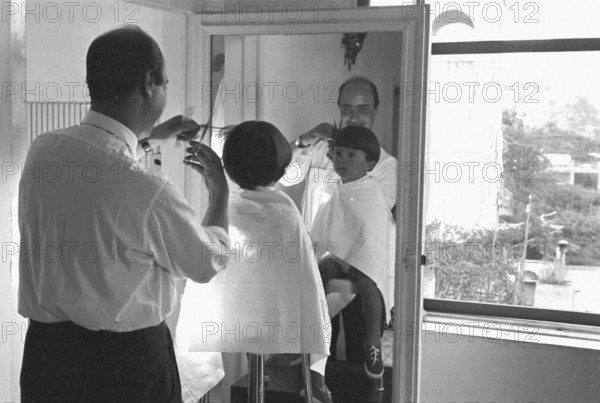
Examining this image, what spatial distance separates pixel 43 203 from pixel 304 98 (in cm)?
99

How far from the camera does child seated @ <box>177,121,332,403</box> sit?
7.52 feet

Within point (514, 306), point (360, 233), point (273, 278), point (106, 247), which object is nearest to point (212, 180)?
point (273, 278)

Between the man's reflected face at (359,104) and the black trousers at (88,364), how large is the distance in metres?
0.94

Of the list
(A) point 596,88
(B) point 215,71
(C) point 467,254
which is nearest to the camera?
(B) point 215,71

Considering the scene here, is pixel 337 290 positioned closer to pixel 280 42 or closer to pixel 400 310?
pixel 400 310

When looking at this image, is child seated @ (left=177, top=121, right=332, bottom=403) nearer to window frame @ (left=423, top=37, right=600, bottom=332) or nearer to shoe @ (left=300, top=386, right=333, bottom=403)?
shoe @ (left=300, top=386, right=333, bottom=403)

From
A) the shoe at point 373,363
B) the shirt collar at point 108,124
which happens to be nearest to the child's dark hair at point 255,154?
the shoe at point 373,363

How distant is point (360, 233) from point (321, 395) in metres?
0.52

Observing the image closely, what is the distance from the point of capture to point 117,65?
5.16 ft

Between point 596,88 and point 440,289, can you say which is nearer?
point 596,88

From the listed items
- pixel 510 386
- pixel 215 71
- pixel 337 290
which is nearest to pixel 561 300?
pixel 510 386

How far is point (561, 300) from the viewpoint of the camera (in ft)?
9.70

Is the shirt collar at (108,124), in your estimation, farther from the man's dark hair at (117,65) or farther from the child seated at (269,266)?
the child seated at (269,266)

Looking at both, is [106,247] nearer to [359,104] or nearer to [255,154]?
[255,154]
